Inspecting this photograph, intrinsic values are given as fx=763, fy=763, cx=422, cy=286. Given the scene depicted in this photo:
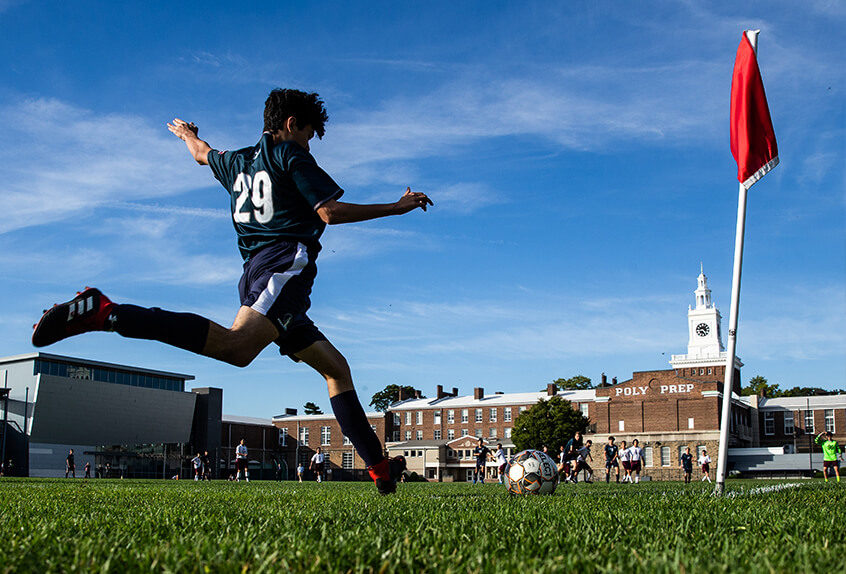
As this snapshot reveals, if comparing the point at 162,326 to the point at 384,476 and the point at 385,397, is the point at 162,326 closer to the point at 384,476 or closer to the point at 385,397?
Answer: the point at 384,476

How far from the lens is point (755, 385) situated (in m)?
107

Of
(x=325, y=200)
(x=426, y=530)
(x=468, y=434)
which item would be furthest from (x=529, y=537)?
(x=468, y=434)

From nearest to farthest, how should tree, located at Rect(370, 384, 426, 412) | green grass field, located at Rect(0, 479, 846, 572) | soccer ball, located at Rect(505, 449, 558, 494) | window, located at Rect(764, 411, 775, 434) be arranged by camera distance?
green grass field, located at Rect(0, 479, 846, 572), soccer ball, located at Rect(505, 449, 558, 494), window, located at Rect(764, 411, 775, 434), tree, located at Rect(370, 384, 426, 412)

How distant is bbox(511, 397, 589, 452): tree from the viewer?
2805 inches

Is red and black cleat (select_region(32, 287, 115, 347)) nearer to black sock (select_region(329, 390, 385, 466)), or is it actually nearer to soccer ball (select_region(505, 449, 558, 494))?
black sock (select_region(329, 390, 385, 466))

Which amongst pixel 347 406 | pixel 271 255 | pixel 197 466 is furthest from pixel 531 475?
pixel 197 466

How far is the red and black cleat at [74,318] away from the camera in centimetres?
337

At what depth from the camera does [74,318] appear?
11.2 feet

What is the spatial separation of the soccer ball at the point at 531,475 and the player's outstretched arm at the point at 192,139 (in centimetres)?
458

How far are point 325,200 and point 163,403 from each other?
79750 mm

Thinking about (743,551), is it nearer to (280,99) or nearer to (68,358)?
(280,99)

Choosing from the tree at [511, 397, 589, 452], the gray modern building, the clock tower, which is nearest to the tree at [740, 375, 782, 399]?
the clock tower

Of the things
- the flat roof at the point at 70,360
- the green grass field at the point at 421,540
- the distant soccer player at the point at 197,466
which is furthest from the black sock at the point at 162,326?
the flat roof at the point at 70,360

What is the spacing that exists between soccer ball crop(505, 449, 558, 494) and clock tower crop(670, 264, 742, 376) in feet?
286
